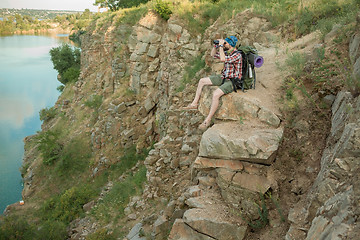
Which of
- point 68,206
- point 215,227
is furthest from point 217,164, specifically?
point 68,206

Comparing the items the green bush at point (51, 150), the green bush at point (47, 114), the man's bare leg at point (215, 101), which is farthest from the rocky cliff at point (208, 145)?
the green bush at point (47, 114)

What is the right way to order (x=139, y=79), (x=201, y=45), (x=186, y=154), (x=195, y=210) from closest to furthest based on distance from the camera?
(x=195, y=210)
(x=186, y=154)
(x=201, y=45)
(x=139, y=79)

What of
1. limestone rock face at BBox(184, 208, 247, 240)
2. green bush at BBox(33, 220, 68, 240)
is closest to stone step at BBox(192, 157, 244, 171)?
limestone rock face at BBox(184, 208, 247, 240)

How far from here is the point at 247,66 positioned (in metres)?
5.69

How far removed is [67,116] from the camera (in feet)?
67.4

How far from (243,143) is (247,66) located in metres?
2.07

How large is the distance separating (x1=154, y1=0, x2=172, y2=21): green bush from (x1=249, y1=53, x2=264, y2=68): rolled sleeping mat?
28.2 ft

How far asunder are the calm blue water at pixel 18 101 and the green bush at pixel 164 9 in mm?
15606

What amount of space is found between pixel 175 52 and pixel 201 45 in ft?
4.50

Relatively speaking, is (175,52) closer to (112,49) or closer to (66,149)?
(112,49)

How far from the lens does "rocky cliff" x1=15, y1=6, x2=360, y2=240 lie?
3.43 meters

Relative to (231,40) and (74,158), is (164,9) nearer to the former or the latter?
(231,40)

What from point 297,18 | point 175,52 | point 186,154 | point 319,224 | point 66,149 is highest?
point 297,18

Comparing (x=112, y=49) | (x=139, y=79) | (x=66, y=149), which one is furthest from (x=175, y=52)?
(x=66, y=149)
